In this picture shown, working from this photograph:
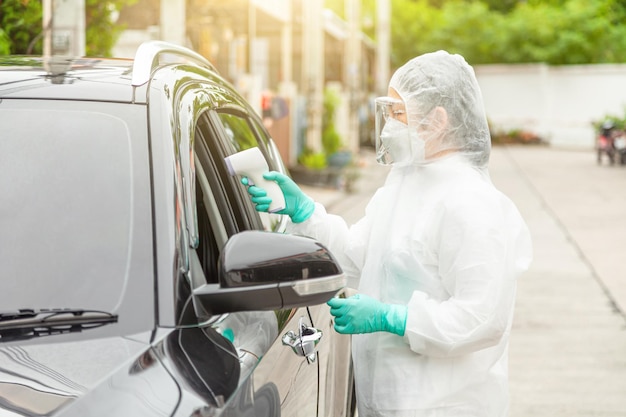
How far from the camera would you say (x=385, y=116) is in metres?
3.25

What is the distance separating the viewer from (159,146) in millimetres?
2666

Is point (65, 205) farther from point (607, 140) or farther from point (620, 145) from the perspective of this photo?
point (607, 140)

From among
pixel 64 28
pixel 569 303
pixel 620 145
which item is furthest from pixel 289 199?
pixel 620 145

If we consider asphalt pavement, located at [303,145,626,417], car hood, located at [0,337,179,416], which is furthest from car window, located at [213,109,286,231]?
asphalt pavement, located at [303,145,626,417]

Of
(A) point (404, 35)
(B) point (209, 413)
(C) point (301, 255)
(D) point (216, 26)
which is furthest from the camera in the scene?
(A) point (404, 35)

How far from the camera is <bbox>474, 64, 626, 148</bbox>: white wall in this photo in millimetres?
42344

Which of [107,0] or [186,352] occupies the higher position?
[107,0]

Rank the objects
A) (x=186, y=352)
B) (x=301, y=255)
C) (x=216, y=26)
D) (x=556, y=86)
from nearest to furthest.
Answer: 1. (x=186, y=352)
2. (x=301, y=255)
3. (x=216, y=26)
4. (x=556, y=86)

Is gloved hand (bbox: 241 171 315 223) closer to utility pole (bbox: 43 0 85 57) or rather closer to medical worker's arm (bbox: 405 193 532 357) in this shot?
medical worker's arm (bbox: 405 193 532 357)

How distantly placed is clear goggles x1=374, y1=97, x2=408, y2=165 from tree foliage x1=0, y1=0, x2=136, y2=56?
399cm

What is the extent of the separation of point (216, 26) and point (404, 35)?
31620mm

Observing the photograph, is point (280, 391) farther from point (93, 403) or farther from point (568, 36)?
point (568, 36)

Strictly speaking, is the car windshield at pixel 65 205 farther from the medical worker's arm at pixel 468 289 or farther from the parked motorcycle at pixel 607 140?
the parked motorcycle at pixel 607 140

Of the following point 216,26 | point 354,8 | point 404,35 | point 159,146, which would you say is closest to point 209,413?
point 159,146
